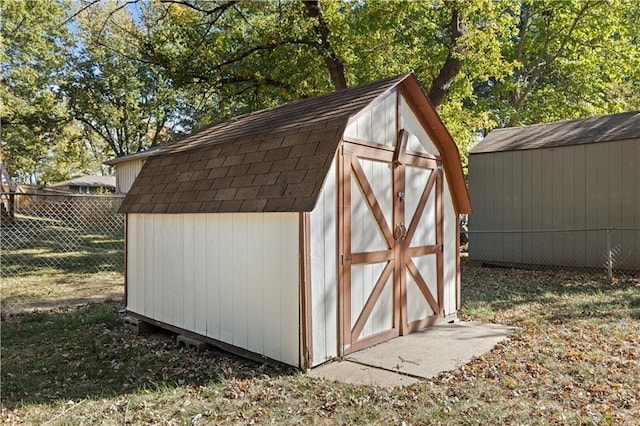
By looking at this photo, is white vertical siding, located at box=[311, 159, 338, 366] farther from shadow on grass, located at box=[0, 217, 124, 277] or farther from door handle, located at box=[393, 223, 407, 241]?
shadow on grass, located at box=[0, 217, 124, 277]

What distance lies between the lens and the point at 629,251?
936 centimetres

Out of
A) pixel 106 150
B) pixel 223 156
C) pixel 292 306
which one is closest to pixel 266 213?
pixel 292 306

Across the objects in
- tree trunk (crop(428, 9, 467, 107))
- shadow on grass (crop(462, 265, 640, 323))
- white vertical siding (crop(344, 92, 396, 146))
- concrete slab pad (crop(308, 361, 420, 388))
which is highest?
tree trunk (crop(428, 9, 467, 107))

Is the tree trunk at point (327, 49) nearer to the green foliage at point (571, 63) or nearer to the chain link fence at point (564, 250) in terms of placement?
the green foliage at point (571, 63)

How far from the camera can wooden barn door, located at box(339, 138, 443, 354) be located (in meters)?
4.78

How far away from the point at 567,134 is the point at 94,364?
10.5m

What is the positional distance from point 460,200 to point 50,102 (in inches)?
923

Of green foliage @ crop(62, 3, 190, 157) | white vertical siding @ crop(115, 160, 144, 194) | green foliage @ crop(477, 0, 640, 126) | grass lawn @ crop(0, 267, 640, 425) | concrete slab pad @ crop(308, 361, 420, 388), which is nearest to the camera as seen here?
grass lawn @ crop(0, 267, 640, 425)

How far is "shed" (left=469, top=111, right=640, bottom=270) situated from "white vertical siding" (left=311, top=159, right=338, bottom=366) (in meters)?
6.84

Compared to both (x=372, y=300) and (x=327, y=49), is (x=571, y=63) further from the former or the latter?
(x=372, y=300)

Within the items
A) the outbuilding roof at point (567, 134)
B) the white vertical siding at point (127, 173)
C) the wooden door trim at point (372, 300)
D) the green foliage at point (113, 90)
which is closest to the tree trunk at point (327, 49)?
the outbuilding roof at point (567, 134)

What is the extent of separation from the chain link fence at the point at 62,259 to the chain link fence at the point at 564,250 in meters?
8.50

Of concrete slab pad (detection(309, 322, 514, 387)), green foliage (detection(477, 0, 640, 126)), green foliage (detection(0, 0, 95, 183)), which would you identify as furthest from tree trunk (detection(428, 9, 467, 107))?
green foliage (detection(0, 0, 95, 183))

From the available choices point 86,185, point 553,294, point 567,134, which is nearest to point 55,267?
point 553,294
